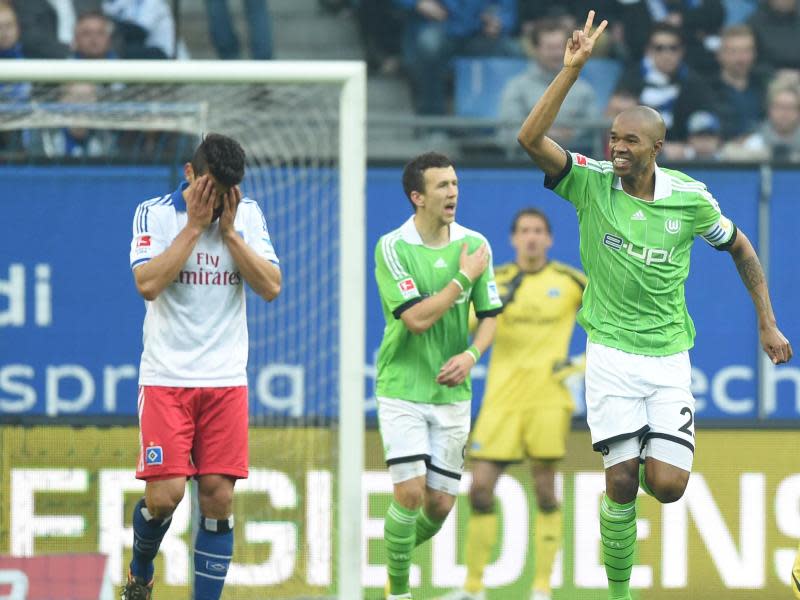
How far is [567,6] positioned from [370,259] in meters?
3.46

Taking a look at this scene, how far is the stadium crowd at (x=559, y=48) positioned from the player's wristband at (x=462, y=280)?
11.4ft

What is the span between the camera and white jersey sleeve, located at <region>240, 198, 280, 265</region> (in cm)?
720

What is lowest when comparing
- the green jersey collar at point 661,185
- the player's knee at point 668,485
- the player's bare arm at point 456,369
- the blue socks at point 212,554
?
the blue socks at point 212,554

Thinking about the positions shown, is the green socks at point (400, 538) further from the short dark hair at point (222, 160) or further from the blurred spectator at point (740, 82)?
the blurred spectator at point (740, 82)

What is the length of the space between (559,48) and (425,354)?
4561mm

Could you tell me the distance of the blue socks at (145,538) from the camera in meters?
7.32

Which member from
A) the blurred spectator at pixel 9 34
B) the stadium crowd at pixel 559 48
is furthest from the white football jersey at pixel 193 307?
the blurred spectator at pixel 9 34

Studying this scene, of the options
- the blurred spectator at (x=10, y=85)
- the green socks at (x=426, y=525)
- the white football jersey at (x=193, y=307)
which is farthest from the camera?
the blurred spectator at (x=10, y=85)

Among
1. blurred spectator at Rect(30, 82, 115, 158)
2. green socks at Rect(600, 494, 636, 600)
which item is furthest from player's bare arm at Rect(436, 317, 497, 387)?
blurred spectator at Rect(30, 82, 115, 158)

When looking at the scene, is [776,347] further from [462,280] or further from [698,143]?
[698,143]

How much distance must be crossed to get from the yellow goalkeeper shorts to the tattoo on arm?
2462mm

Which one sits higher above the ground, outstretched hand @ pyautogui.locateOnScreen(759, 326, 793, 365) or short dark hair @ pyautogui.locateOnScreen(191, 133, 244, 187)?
short dark hair @ pyautogui.locateOnScreen(191, 133, 244, 187)

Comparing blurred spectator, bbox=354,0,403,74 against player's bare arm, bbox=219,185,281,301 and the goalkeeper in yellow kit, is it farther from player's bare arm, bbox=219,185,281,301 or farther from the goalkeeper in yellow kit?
player's bare arm, bbox=219,185,281,301

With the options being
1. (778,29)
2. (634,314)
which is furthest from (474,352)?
(778,29)
